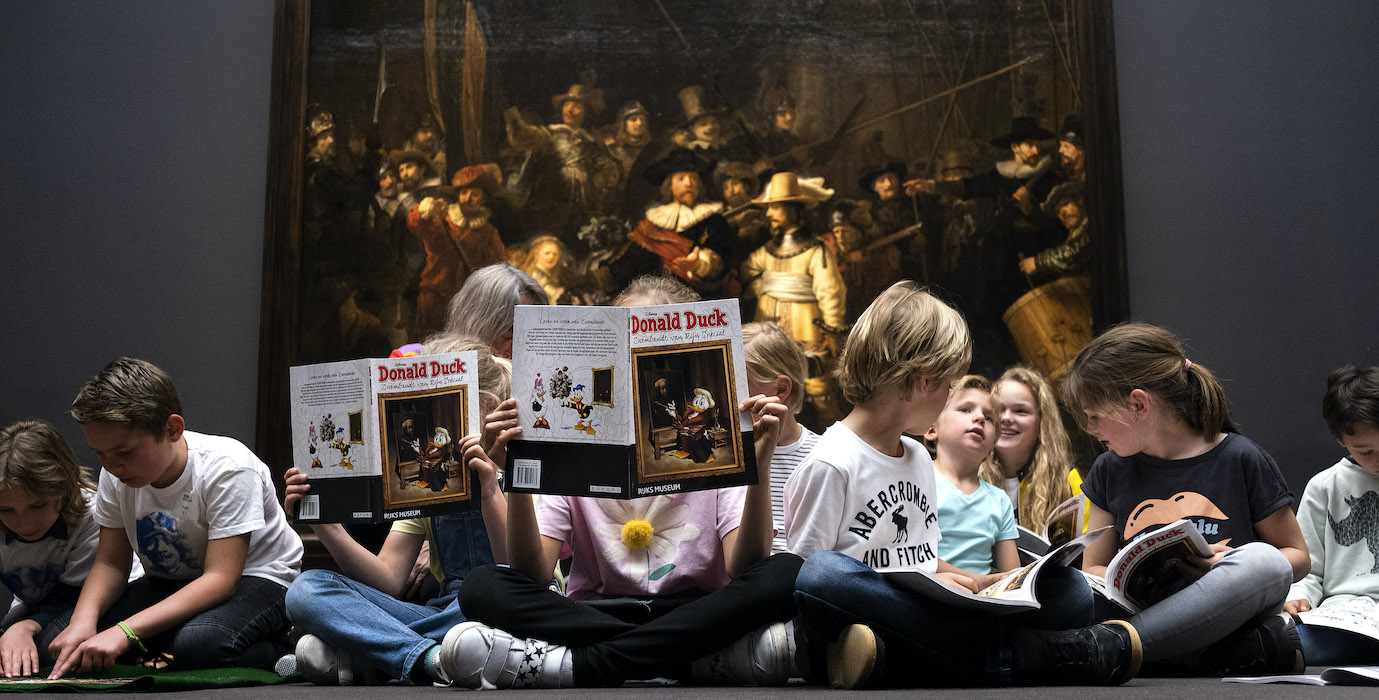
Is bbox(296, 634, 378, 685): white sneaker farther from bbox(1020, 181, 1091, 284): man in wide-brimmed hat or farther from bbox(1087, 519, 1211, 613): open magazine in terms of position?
bbox(1020, 181, 1091, 284): man in wide-brimmed hat

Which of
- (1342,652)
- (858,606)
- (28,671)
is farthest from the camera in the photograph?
(28,671)

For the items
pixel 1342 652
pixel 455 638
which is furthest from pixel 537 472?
pixel 1342 652

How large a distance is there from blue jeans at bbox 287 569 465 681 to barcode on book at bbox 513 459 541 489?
60cm

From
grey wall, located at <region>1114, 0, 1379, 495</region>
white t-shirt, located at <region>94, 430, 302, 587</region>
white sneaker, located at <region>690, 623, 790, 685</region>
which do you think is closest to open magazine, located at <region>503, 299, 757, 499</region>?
white sneaker, located at <region>690, 623, 790, 685</region>

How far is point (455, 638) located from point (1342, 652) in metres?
2.11

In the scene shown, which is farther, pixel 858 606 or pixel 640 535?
pixel 640 535

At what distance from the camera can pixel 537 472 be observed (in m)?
2.41

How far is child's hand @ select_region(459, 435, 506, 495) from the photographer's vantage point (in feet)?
8.68

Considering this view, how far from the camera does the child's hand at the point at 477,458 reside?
8.68 feet

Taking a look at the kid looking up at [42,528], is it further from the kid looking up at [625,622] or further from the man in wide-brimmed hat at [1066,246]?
the man in wide-brimmed hat at [1066,246]

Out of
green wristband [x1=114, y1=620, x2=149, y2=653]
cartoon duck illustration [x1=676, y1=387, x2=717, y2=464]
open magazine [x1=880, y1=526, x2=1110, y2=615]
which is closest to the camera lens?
open magazine [x1=880, y1=526, x2=1110, y2=615]

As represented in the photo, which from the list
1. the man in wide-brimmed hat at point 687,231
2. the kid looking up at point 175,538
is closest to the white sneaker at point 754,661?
the kid looking up at point 175,538

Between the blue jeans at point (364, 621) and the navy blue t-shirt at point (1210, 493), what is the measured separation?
177 cm

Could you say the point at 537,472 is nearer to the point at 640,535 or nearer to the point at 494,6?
the point at 640,535
